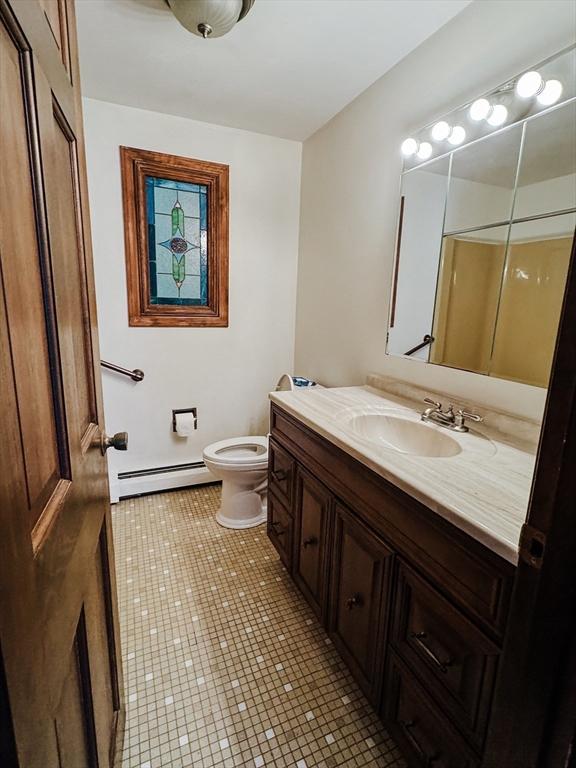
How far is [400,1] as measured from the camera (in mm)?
1328

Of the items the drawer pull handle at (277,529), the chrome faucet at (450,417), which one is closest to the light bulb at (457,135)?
the chrome faucet at (450,417)

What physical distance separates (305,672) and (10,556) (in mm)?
1357

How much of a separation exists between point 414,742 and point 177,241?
2500mm

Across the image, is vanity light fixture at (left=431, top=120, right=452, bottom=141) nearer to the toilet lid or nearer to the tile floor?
the toilet lid

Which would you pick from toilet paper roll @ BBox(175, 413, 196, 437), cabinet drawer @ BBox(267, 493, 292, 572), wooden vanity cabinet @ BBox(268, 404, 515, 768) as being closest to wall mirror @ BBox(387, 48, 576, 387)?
wooden vanity cabinet @ BBox(268, 404, 515, 768)

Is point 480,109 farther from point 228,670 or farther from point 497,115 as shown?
point 228,670

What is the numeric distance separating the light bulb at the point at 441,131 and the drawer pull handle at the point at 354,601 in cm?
172

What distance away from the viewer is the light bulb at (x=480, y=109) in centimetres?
131

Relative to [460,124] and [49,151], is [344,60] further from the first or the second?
[49,151]

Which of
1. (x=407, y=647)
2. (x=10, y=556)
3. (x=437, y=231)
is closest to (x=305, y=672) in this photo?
(x=407, y=647)

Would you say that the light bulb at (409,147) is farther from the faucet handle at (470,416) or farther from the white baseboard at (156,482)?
the white baseboard at (156,482)

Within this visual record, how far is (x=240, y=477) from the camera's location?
6.94 ft

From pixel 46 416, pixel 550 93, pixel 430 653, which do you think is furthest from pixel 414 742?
pixel 550 93

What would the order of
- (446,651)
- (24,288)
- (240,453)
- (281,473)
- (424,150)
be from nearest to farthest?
(24,288) → (446,651) → (424,150) → (281,473) → (240,453)
